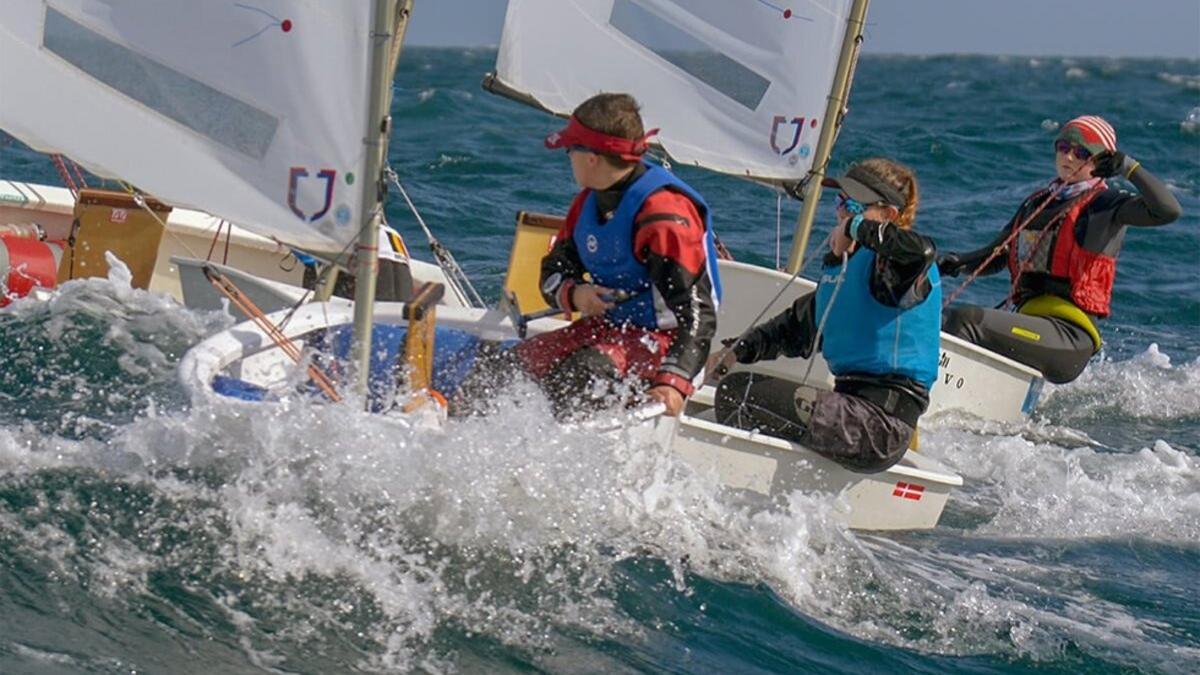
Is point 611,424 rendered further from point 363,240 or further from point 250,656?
point 250,656

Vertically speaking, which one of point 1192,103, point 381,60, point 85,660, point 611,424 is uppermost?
point 1192,103

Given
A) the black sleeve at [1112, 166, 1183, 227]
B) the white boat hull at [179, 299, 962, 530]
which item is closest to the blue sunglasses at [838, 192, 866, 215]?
the white boat hull at [179, 299, 962, 530]

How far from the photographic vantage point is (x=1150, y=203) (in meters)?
5.80

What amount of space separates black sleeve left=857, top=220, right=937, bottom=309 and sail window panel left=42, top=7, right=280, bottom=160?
1.55 m

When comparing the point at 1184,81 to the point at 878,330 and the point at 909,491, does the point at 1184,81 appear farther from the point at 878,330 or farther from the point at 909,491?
the point at 878,330

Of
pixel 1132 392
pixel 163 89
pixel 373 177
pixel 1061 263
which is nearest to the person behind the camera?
pixel 373 177

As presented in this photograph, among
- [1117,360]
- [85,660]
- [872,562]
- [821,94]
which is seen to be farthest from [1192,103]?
[85,660]

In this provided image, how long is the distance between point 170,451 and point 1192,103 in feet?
81.1

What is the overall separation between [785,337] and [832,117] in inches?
66.2

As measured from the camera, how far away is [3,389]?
16.0 ft

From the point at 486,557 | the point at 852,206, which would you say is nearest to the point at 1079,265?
the point at 852,206

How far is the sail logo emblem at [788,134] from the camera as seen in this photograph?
6152mm

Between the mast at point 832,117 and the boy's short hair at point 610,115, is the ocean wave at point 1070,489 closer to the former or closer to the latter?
the mast at point 832,117

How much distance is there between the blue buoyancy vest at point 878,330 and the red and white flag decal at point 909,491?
1.09 ft
